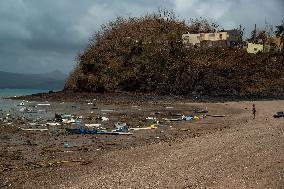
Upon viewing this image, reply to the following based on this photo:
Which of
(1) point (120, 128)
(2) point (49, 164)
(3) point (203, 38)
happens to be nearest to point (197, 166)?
(2) point (49, 164)

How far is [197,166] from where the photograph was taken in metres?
14.1

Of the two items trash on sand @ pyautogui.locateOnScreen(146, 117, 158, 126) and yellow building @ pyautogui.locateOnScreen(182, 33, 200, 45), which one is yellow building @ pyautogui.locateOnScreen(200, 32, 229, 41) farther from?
trash on sand @ pyautogui.locateOnScreen(146, 117, 158, 126)

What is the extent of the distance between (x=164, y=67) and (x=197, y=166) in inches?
2140

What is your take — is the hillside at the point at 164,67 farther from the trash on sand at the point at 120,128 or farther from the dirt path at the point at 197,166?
the dirt path at the point at 197,166

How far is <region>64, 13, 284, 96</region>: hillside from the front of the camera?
64188 millimetres

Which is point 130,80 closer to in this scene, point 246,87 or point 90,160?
point 246,87

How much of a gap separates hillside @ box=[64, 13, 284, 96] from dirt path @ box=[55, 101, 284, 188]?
43.2m

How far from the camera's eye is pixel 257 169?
13648 millimetres

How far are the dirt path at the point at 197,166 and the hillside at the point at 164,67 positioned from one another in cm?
4316

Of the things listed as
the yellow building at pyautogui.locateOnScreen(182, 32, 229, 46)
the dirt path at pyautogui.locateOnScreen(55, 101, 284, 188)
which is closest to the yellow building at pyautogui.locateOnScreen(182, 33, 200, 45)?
the yellow building at pyautogui.locateOnScreen(182, 32, 229, 46)

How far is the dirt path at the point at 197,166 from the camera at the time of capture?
481 inches

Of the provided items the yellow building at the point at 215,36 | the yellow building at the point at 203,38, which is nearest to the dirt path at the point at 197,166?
the yellow building at the point at 203,38

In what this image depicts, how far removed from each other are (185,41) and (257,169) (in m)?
63.3

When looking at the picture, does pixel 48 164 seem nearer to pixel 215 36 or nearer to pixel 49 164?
pixel 49 164
